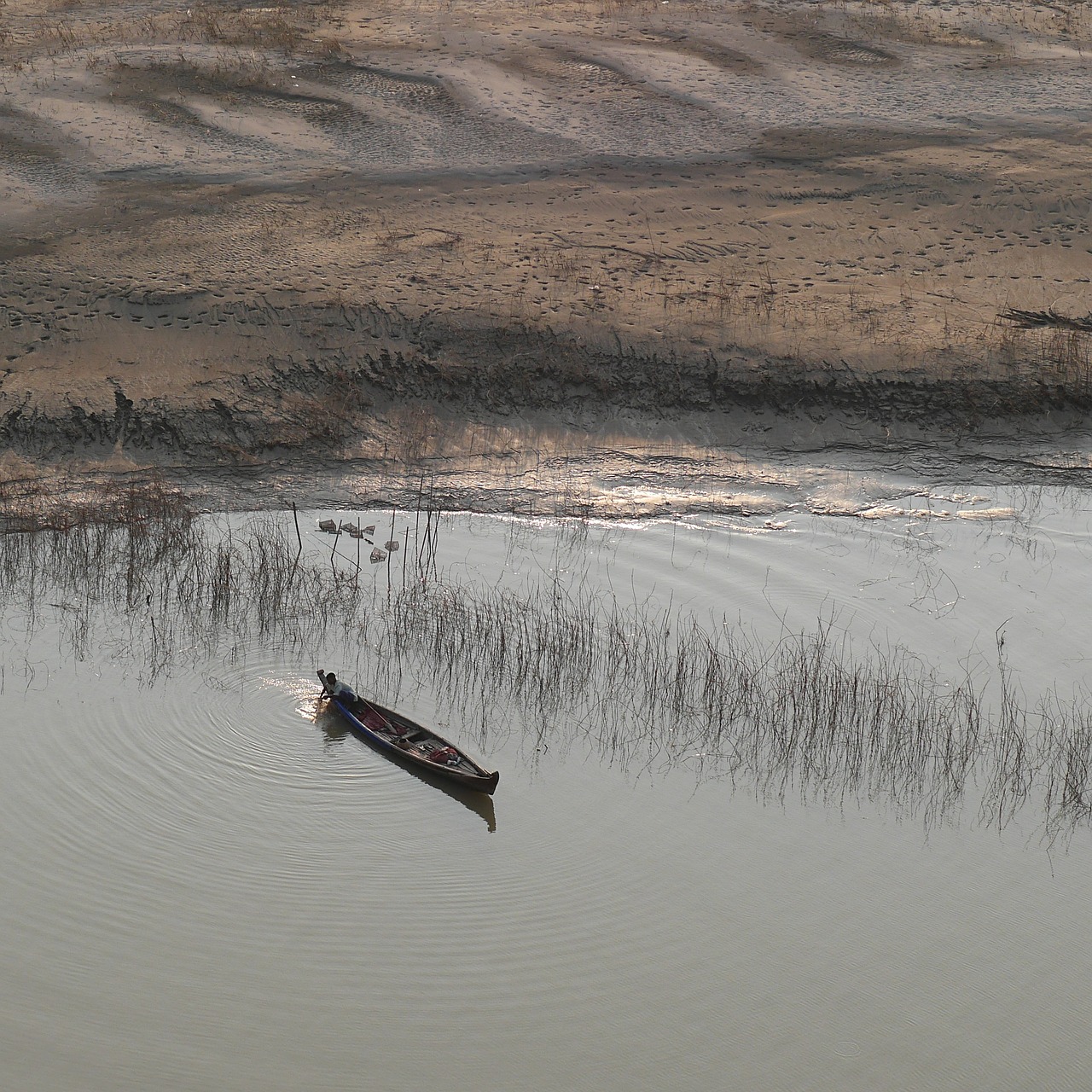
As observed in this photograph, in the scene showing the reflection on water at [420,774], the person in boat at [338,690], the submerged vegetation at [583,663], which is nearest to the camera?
the reflection on water at [420,774]

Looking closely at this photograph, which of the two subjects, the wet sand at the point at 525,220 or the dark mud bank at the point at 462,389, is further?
the wet sand at the point at 525,220

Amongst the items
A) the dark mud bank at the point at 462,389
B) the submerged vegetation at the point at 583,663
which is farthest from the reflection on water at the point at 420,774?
the dark mud bank at the point at 462,389

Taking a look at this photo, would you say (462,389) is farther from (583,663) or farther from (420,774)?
(420,774)

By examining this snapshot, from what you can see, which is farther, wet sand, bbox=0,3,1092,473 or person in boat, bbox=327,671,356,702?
wet sand, bbox=0,3,1092,473

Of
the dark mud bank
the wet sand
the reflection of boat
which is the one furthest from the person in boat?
the dark mud bank

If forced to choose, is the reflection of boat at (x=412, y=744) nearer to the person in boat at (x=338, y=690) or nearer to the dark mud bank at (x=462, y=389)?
the person in boat at (x=338, y=690)

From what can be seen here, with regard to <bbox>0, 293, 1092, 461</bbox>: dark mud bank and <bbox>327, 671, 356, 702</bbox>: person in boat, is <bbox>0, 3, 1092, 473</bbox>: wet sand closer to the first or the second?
<bbox>0, 293, 1092, 461</bbox>: dark mud bank
